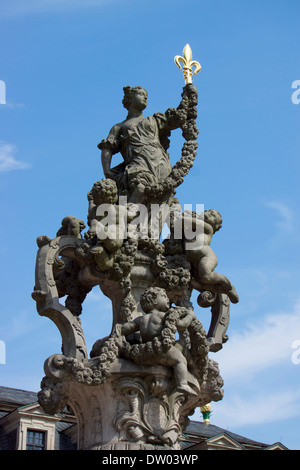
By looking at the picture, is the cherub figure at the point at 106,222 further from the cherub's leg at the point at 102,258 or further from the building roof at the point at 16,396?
the building roof at the point at 16,396

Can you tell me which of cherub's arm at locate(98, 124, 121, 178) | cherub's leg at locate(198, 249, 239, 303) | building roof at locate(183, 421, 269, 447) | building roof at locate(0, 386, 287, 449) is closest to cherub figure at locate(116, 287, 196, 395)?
cherub's leg at locate(198, 249, 239, 303)

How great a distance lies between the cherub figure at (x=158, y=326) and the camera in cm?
1380

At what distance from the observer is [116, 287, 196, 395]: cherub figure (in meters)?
13.8

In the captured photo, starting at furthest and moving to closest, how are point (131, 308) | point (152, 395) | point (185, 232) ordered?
point (185, 232) < point (131, 308) < point (152, 395)

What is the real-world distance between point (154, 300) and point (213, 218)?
2.67 meters

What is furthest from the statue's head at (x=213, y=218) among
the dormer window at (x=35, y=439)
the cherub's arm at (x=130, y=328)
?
the dormer window at (x=35, y=439)

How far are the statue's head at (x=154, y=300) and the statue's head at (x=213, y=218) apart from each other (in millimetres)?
2400

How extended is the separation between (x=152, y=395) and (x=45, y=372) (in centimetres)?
171

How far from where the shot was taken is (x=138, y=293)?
15.3 metres

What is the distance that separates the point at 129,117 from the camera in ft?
55.7

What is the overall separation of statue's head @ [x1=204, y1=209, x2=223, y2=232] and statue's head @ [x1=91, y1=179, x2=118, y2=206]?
6.58 ft
